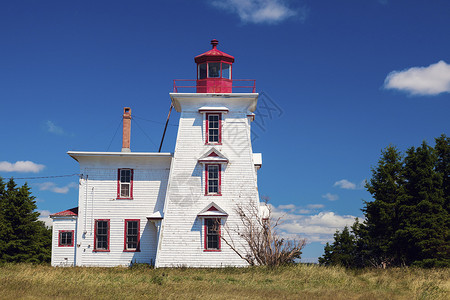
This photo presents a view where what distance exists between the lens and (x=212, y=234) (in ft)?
86.0

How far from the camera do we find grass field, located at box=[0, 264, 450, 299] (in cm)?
1634

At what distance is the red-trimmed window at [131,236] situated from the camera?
2780 centimetres

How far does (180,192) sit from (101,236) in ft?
17.9

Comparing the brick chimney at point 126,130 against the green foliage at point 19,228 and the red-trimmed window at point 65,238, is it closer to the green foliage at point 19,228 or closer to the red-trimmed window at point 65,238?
the red-trimmed window at point 65,238

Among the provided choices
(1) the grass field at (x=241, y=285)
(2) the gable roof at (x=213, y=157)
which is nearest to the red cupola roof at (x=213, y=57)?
(2) the gable roof at (x=213, y=157)

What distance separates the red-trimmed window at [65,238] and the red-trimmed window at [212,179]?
8413 mm

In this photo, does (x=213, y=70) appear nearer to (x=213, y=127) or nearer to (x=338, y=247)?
(x=213, y=127)

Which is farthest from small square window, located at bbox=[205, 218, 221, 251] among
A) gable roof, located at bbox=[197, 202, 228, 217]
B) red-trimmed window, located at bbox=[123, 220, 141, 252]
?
red-trimmed window, located at bbox=[123, 220, 141, 252]

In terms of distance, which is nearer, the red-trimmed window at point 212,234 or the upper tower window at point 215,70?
the red-trimmed window at point 212,234

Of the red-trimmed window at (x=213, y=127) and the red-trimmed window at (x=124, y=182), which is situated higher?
the red-trimmed window at (x=213, y=127)

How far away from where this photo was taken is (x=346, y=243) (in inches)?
1630

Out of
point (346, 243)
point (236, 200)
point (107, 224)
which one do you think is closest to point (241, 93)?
point (236, 200)

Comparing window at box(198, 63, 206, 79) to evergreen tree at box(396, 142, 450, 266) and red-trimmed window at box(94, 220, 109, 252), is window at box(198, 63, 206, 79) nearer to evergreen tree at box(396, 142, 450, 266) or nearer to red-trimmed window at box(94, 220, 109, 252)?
red-trimmed window at box(94, 220, 109, 252)

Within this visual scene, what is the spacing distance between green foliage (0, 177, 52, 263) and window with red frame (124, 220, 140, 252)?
8.42 meters
